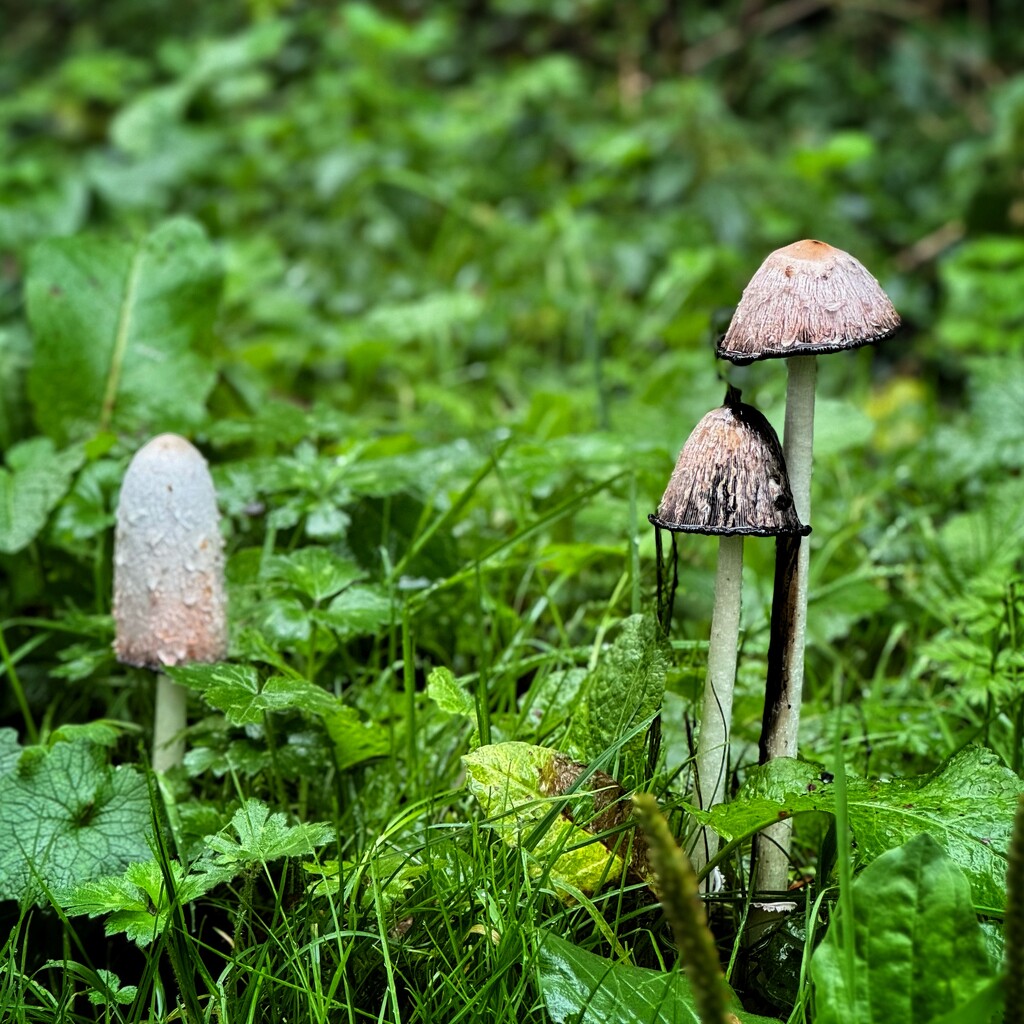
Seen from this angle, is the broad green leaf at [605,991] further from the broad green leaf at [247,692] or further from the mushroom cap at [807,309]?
the mushroom cap at [807,309]

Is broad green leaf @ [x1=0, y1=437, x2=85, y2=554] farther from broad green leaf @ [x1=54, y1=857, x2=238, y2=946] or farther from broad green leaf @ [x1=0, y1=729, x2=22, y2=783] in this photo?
broad green leaf @ [x1=54, y1=857, x2=238, y2=946]

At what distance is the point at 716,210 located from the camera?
471 centimetres

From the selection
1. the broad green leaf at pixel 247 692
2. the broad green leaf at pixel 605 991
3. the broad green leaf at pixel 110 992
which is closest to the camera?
the broad green leaf at pixel 605 991

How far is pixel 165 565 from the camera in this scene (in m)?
1.79

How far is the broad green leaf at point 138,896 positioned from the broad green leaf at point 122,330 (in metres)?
1.25

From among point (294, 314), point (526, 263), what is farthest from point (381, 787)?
point (526, 263)

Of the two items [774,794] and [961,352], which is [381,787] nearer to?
[774,794]

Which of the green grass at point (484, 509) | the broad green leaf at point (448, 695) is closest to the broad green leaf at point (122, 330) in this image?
the green grass at point (484, 509)

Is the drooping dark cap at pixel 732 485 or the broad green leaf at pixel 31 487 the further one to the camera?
the broad green leaf at pixel 31 487

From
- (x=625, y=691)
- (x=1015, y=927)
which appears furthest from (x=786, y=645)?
(x=1015, y=927)

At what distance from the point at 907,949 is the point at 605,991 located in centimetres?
33

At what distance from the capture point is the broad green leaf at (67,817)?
1547 millimetres

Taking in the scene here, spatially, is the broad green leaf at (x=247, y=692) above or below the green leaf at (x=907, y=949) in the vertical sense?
above

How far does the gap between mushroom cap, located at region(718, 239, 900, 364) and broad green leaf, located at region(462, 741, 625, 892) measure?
575mm
